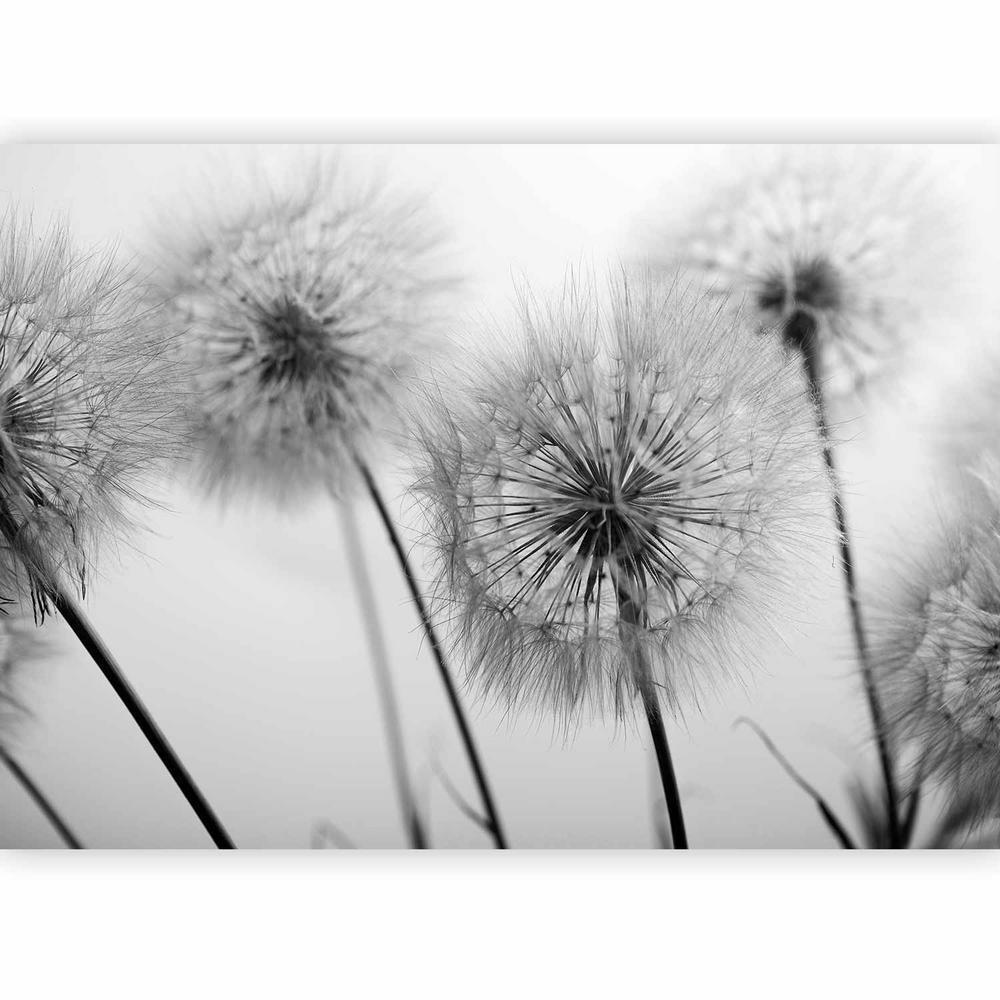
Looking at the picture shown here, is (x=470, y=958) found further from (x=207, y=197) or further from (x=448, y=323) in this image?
(x=207, y=197)

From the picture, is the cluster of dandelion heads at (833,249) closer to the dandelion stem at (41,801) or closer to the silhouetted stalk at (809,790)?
the silhouetted stalk at (809,790)

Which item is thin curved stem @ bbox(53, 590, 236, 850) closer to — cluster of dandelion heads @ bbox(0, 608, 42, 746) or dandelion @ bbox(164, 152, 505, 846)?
cluster of dandelion heads @ bbox(0, 608, 42, 746)

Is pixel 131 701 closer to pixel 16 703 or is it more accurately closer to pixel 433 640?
pixel 16 703

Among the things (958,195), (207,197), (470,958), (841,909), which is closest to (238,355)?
(207,197)

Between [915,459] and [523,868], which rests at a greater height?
[915,459]

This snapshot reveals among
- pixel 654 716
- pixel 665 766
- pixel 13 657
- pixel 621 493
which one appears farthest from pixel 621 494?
pixel 13 657

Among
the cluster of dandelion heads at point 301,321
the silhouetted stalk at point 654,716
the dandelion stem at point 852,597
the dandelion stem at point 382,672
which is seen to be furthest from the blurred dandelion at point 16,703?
the dandelion stem at point 852,597

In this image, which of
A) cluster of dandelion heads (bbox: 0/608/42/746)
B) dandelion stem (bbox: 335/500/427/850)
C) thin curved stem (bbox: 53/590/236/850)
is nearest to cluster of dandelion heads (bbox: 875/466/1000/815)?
dandelion stem (bbox: 335/500/427/850)
